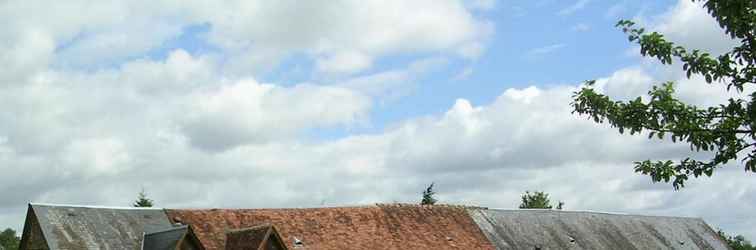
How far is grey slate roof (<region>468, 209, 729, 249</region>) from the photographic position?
43.3 metres

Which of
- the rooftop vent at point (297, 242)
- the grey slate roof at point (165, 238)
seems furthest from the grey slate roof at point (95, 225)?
the rooftop vent at point (297, 242)

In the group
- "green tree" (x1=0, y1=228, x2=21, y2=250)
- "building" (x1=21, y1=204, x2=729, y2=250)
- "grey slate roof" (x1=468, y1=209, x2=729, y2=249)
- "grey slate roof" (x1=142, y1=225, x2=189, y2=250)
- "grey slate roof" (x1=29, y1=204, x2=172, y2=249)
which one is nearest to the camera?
"grey slate roof" (x1=142, y1=225, x2=189, y2=250)

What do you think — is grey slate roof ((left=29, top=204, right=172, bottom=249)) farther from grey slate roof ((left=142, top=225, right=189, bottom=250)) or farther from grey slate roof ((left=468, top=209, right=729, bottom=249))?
grey slate roof ((left=468, top=209, right=729, bottom=249))

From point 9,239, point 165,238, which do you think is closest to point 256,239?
point 165,238

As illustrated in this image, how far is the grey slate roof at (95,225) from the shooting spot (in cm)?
2931

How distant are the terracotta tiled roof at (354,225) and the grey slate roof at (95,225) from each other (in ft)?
5.10

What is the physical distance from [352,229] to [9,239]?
7665 cm

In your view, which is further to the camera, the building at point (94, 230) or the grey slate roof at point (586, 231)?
the grey slate roof at point (586, 231)

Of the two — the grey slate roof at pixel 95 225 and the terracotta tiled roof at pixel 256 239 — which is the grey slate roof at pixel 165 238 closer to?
the grey slate roof at pixel 95 225

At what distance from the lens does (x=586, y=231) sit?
47.2m

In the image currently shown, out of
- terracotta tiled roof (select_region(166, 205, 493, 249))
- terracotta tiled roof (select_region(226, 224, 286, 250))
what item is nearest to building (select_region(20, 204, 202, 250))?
terracotta tiled roof (select_region(166, 205, 493, 249))

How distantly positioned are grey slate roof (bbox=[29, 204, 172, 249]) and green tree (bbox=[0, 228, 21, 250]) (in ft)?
228

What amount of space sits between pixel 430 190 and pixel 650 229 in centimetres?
1540

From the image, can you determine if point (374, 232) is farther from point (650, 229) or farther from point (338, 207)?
point (650, 229)
